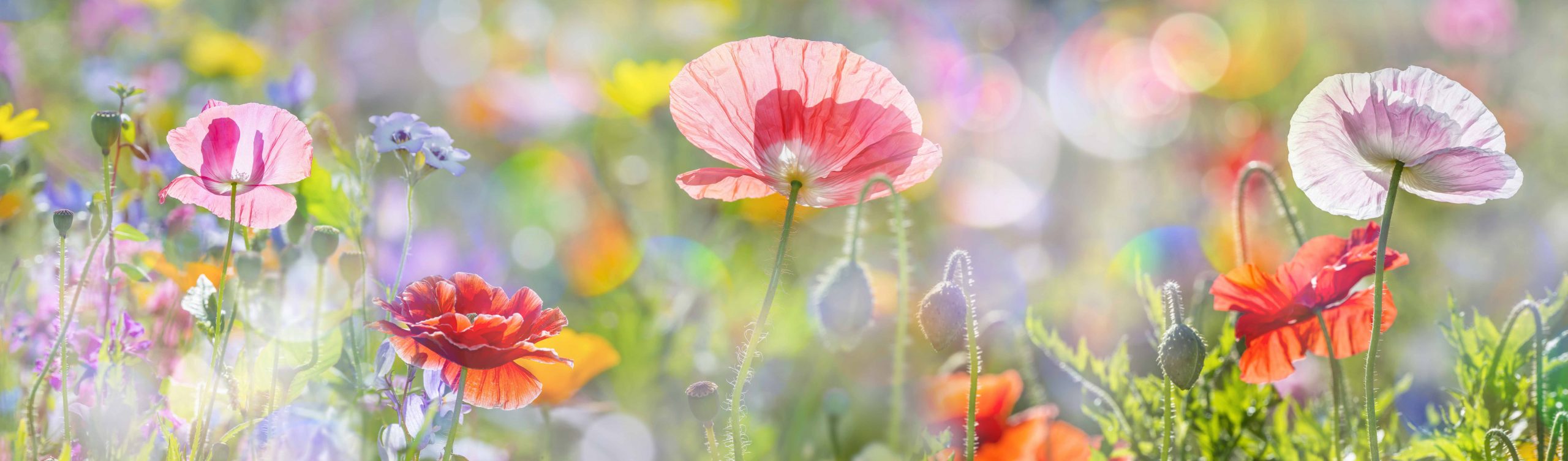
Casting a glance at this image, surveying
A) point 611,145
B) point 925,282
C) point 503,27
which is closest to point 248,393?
point 925,282

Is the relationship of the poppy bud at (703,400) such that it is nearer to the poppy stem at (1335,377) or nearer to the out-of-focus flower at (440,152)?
the out-of-focus flower at (440,152)

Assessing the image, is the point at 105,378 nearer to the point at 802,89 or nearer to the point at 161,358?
the point at 161,358

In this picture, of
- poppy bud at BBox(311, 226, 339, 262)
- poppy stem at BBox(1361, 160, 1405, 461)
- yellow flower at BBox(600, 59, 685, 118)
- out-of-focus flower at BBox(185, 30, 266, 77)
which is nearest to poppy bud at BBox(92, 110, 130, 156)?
poppy bud at BBox(311, 226, 339, 262)

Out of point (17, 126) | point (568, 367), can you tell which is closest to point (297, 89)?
point (17, 126)

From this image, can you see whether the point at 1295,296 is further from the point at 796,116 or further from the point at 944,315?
the point at 796,116

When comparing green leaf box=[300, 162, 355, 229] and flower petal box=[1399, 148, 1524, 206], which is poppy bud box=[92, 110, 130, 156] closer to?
green leaf box=[300, 162, 355, 229]

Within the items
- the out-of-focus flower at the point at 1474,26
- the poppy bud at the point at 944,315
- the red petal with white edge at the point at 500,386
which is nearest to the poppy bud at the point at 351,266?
the red petal with white edge at the point at 500,386
